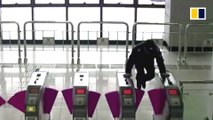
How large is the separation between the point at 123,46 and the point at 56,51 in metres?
1.60

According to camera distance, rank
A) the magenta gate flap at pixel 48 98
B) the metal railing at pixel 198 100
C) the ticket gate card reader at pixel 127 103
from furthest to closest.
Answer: the metal railing at pixel 198 100 → the magenta gate flap at pixel 48 98 → the ticket gate card reader at pixel 127 103

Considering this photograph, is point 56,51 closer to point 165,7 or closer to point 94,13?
point 94,13

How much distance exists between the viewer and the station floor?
5.27 meters

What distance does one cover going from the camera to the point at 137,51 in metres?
4.96

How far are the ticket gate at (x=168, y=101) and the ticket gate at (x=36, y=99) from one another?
1165 mm

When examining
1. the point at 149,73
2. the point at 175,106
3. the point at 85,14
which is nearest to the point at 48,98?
the point at 149,73

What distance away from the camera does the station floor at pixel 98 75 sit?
17.3 ft

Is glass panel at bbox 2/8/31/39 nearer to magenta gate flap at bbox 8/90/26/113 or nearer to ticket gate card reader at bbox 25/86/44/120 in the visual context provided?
magenta gate flap at bbox 8/90/26/113

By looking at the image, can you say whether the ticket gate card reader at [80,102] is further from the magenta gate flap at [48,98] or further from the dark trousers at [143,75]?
the dark trousers at [143,75]

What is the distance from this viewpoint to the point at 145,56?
5.04 metres

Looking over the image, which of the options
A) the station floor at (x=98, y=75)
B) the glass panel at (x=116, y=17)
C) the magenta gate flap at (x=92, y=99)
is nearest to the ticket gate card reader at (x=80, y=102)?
the magenta gate flap at (x=92, y=99)

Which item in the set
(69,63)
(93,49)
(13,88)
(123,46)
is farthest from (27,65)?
(123,46)

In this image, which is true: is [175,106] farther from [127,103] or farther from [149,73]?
[149,73]

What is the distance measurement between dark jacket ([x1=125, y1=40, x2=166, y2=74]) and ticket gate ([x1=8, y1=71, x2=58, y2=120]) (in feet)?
3.24
